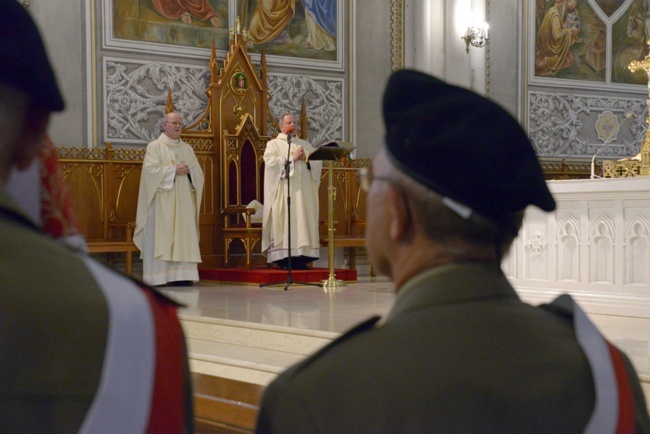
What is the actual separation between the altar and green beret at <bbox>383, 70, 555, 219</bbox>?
6088 mm

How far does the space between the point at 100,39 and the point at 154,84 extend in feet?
2.89

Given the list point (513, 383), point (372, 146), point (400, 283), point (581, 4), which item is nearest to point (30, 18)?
point (400, 283)

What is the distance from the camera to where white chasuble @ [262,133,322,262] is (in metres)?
11.4

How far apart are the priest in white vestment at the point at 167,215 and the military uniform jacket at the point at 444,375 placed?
387 inches

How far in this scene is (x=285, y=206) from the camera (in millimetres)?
11398

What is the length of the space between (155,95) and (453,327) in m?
11.2

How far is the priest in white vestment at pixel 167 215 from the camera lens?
11.1 m

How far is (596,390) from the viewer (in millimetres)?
1376

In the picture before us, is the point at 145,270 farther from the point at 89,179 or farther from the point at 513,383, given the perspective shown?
the point at 513,383

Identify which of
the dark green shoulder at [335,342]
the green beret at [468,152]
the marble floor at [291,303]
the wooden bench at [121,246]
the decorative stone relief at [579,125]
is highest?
the decorative stone relief at [579,125]

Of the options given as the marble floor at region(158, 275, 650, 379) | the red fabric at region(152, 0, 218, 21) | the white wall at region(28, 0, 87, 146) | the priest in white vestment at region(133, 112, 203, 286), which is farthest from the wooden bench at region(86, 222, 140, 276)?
the red fabric at region(152, 0, 218, 21)

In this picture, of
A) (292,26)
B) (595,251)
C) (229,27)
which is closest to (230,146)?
(229,27)

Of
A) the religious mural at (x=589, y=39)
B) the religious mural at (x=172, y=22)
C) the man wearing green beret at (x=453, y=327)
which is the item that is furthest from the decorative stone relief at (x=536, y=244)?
the man wearing green beret at (x=453, y=327)

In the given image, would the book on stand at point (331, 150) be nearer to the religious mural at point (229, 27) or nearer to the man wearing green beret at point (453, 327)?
the religious mural at point (229, 27)
